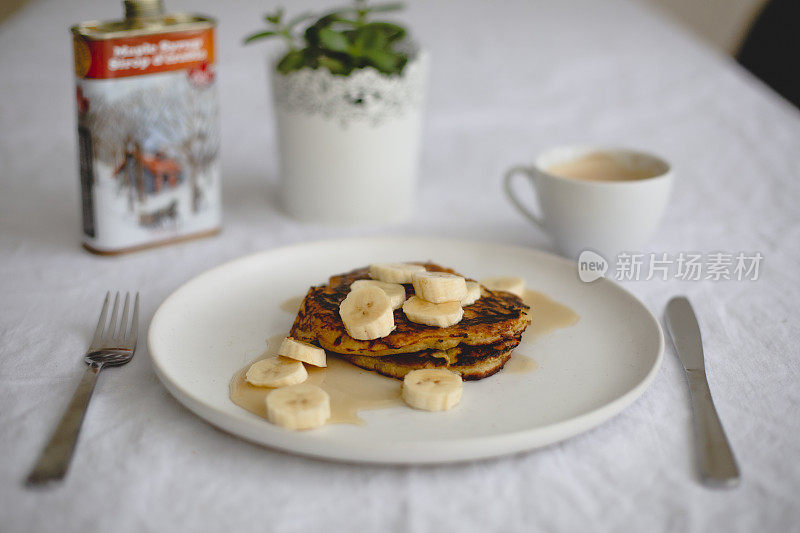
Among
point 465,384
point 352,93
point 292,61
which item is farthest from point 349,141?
point 465,384

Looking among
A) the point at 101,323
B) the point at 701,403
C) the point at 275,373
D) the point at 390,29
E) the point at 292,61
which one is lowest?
the point at 101,323

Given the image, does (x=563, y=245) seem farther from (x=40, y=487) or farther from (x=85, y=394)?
(x=40, y=487)

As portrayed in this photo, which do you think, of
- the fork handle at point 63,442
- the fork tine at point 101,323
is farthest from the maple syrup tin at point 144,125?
the fork handle at point 63,442

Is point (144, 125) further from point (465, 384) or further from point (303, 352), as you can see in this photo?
point (465, 384)

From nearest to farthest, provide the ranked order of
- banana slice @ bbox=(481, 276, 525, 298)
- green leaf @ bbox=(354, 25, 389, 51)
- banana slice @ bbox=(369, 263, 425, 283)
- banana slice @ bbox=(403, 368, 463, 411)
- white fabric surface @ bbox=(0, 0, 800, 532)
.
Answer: white fabric surface @ bbox=(0, 0, 800, 532) → banana slice @ bbox=(403, 368, 463, 411) → banana slice @ bbox=(369, 263, 425, 283) → banana slice @ bbox=(481, 276, 525, 298) → green leaf @ bbox=(354, 25, 389, 51)

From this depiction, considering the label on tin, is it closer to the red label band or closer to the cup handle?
the red label band

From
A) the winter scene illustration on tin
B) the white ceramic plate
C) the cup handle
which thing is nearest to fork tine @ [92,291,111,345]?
the white ceramic plate
